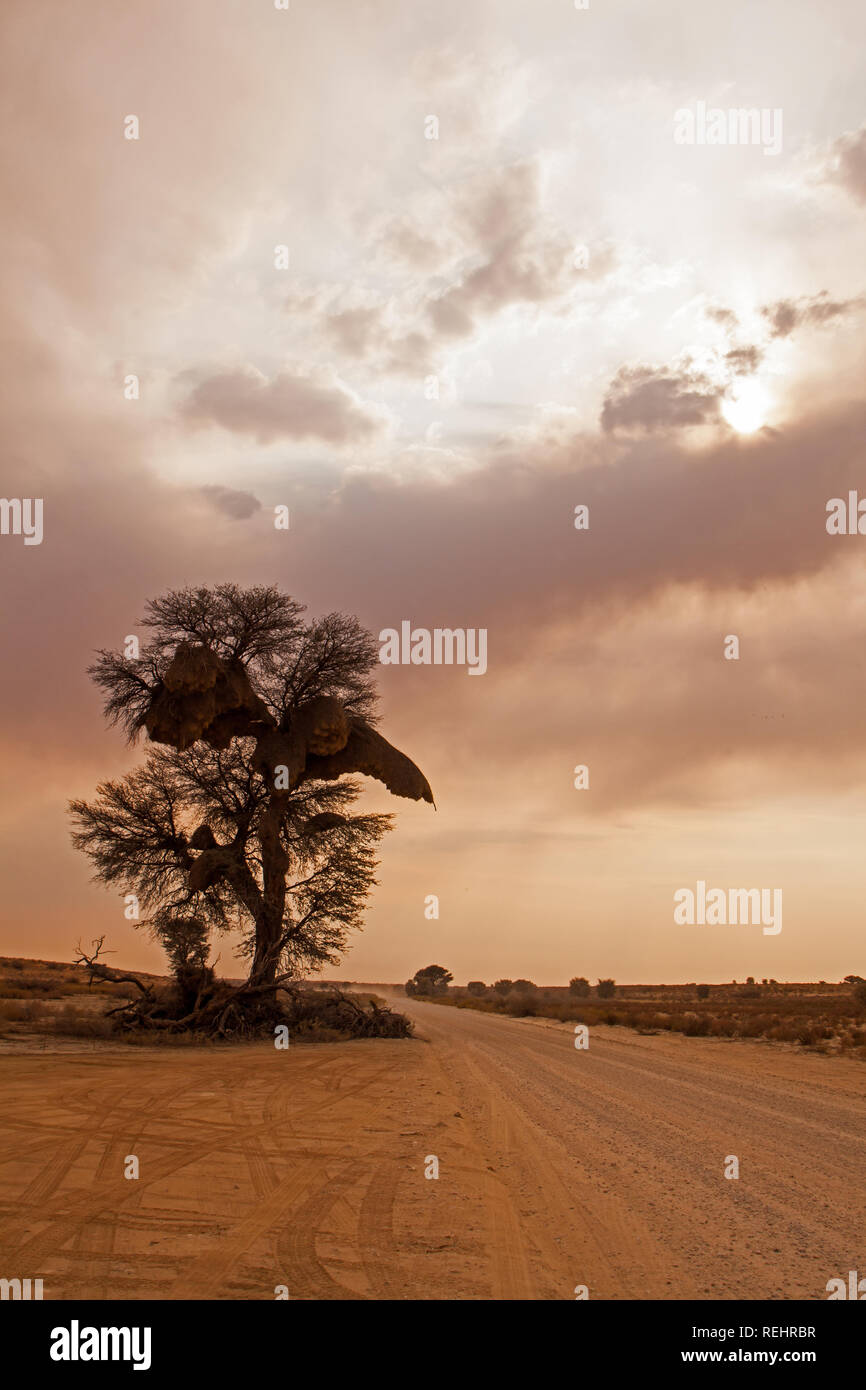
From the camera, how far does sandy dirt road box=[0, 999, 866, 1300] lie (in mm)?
5312

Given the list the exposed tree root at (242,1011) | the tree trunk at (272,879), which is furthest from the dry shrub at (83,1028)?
the tree trunk at (272,879)

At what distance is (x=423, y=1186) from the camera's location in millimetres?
7523

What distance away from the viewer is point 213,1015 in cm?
2359

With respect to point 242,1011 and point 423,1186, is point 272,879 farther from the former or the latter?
point 423,1186

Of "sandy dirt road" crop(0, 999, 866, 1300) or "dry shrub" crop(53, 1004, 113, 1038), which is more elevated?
"sandy dirt road" crop(0, 999, 866, 1300)

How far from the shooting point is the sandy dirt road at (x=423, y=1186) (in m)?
5.31

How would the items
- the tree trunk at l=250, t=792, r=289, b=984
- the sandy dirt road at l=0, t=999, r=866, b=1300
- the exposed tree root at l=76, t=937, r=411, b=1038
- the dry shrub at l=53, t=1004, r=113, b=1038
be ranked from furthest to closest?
the tree trunk at l=250, t=792, r=289, b=984 < the exposed tree root at l=76, t=937, r=411, b=1038 < the dry shrub at l=53, t=1004, r=113, b=1038 < the sandy dirt road at l=0, t=999, r=866, b=1300

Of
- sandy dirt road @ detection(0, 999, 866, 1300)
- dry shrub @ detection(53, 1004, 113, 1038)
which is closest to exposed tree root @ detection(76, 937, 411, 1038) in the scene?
dry shrub @ detection(53, 1004, 113, 1038)

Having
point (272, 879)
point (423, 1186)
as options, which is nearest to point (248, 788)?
point (272, 879)

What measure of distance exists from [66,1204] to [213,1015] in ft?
58.9

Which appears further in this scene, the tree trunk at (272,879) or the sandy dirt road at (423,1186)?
the tree trunk at (272,879)

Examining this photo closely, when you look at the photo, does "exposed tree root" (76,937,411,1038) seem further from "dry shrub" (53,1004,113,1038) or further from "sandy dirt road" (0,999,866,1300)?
"sandy dirt road" (0,999,866,1300)

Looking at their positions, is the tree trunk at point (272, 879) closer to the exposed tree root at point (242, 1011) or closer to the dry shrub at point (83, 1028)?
the exposed tree root at point (242, 1011)
